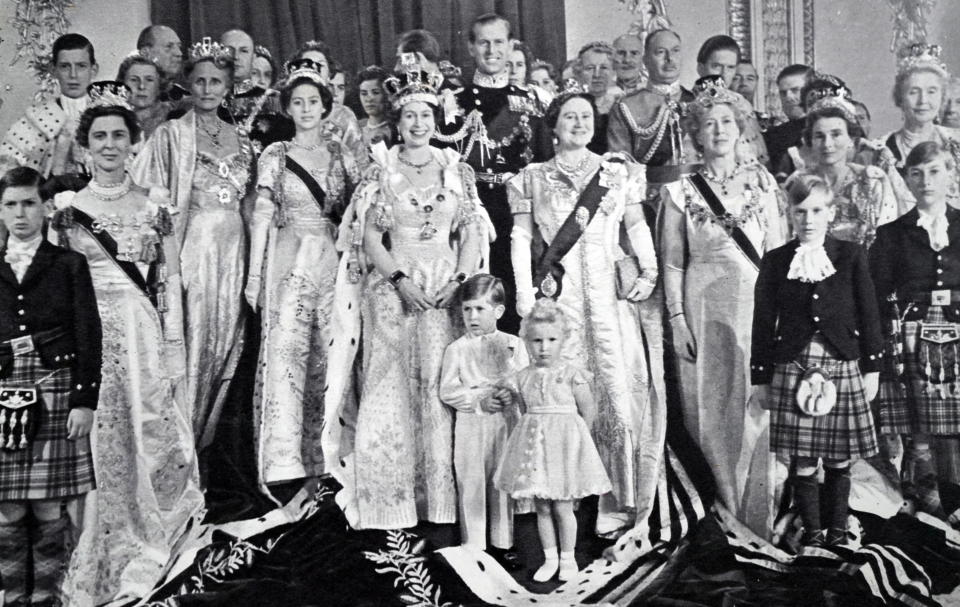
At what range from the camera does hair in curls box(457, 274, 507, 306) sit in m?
5.97

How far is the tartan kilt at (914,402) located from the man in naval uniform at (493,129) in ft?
7.21

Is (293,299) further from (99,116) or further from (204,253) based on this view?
(99,116)

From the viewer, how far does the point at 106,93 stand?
615 cm

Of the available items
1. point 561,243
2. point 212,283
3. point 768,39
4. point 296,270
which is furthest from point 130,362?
point 768,39

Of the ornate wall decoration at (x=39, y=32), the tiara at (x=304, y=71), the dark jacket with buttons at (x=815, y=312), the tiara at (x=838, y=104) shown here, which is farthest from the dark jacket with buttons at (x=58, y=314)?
the tiara at (x=838, y=104)

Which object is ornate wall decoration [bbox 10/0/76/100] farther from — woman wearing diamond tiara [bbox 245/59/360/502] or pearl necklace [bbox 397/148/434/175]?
pearl necklace [bbox 397/148/434/175]

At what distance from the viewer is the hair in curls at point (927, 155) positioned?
6605 mm

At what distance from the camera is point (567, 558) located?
594 centimetres

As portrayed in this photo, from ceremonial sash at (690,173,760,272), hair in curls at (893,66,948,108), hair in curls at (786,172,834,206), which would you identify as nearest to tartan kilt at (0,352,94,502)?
ceremonial sash at (690,173,760,272)

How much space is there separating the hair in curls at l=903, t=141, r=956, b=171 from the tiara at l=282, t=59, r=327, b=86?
324 centimetres

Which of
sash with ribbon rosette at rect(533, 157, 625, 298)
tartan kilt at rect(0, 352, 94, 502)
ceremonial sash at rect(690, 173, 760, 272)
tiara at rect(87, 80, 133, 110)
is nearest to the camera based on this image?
tartan kilt at rect(0, 352, 94, 502)

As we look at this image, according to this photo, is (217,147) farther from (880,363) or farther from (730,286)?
(880,363)

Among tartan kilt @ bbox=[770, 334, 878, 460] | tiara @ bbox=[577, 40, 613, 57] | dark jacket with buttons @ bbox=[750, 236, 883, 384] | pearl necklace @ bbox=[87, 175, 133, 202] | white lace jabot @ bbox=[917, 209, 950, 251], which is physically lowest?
tartan kilt @ bbox=[770, 334, 878, 460]

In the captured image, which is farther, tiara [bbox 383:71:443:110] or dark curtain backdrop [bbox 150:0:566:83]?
dark curtain backdrop [bbox 150:0:566:83]
